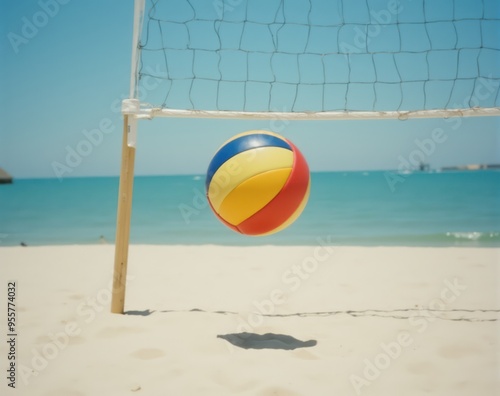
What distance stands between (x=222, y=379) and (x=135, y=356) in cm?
64

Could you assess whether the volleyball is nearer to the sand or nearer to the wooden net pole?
the wooden net pole

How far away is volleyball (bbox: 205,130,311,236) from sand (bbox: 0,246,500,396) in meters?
0.88

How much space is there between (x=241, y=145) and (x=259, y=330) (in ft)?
4.65

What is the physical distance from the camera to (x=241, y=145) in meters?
2.99

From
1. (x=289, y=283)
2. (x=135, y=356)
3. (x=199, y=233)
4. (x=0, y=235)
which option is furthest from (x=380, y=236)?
(x=0, y=235)

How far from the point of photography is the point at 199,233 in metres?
12.1

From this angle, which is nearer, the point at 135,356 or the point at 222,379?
the point at 222,379

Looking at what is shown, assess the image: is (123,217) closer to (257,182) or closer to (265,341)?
(257,182)

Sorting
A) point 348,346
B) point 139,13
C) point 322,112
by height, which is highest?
point 139,13

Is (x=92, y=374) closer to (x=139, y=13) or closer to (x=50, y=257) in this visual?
(x=139, y=13)

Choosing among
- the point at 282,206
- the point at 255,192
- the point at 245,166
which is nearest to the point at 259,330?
the point at 282,206

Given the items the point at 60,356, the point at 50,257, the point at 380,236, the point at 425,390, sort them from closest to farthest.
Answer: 1. the point at 425,390
2. the point at 60,356
3. the point at 50,257
4. the point at 380,236

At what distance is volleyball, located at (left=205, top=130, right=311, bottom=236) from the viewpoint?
Answer: 2875 mm

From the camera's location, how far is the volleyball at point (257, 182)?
2.88 m
